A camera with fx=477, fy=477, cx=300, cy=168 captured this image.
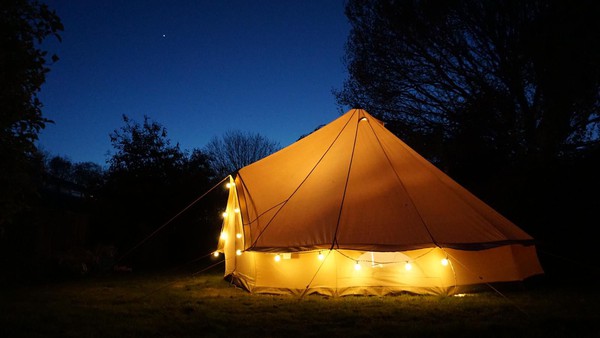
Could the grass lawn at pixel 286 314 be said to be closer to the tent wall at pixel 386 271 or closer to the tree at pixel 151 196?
the tent wall at pixel 386 271

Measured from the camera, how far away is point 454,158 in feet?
36.0

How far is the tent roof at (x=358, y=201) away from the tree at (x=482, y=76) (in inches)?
132

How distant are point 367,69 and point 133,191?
250 inches

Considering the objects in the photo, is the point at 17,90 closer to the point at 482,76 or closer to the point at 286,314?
the point at 286,314

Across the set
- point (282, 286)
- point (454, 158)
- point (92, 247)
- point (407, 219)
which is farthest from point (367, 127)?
point (92, 247)

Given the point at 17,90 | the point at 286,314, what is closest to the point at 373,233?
the point at 286,314

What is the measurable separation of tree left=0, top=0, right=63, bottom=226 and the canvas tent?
2.93 metres

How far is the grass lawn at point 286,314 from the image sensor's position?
4145 mm

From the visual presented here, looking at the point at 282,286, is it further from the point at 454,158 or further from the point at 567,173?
the point at 454,158

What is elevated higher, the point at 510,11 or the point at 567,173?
the point at 510,11

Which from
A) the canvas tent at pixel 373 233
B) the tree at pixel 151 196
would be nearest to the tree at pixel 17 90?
the canvas tent at pixel 373 233

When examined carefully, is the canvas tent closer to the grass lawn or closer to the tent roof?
the tent roof

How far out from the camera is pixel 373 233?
226 inches

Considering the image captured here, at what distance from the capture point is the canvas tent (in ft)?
18.9
